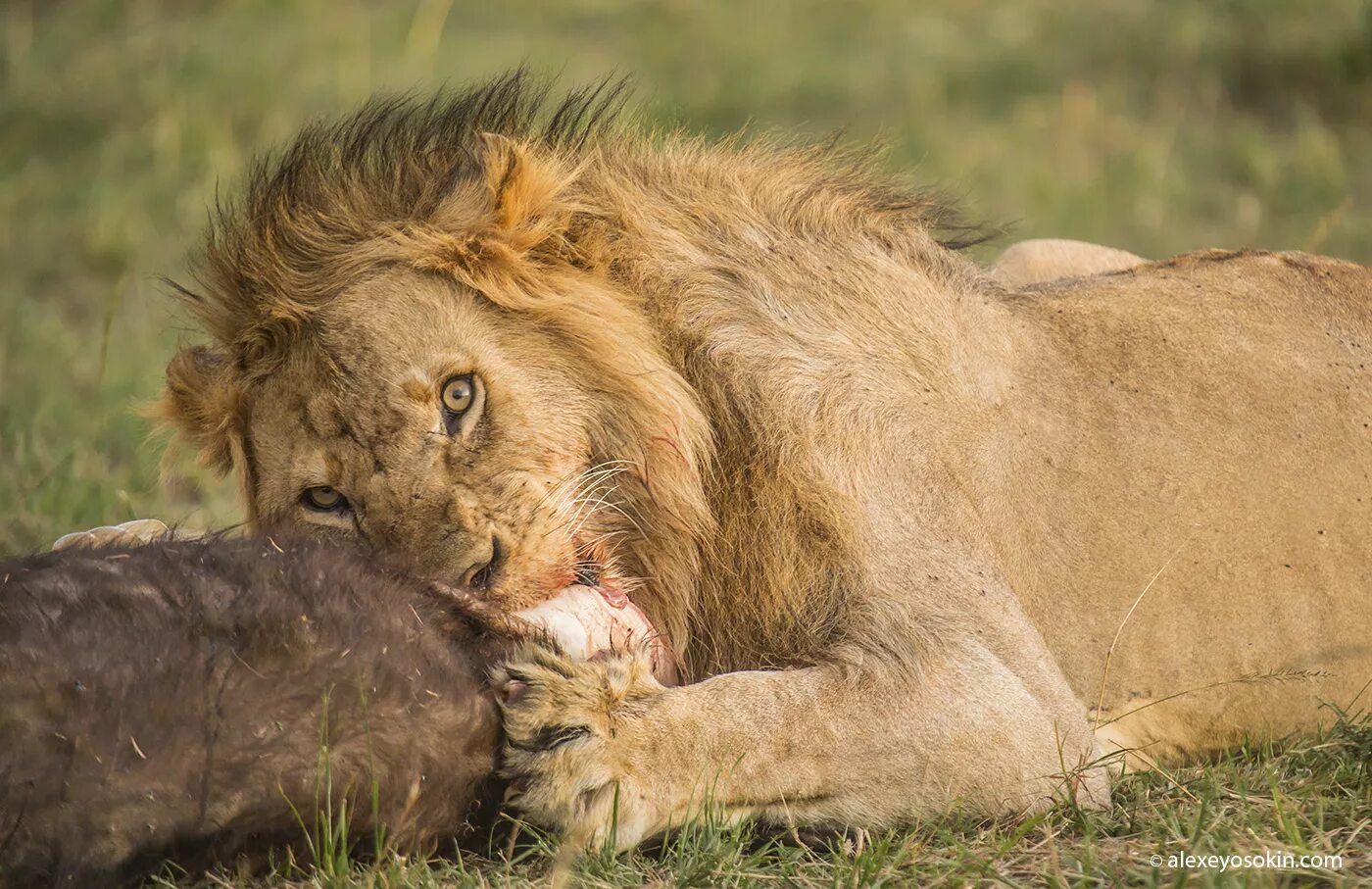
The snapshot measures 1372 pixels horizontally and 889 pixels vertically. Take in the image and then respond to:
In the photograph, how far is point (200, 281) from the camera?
11.3 feet

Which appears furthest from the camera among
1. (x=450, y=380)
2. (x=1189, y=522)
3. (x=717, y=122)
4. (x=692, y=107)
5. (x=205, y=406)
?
(x=692, y=107)

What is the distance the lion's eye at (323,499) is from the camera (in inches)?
121

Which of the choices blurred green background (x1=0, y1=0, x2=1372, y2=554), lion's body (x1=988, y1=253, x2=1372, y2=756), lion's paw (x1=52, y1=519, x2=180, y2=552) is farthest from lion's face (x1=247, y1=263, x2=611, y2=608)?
blurred green background (x1=0, y1=0, x2=1372, y2=554)

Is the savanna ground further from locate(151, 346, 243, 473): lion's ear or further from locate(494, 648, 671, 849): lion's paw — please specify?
locate(494, 648, 671, 849): lion's paw

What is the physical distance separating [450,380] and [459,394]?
34mm

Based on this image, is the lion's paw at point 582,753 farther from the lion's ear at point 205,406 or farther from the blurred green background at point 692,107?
the blurred green background at point 692,107

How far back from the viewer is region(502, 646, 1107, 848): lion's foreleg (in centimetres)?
257

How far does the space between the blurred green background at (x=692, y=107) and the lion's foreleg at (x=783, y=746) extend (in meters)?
2.61

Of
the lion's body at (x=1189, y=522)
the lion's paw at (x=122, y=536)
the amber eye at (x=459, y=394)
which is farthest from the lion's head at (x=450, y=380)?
the lion's body at (x=1189, y=522)

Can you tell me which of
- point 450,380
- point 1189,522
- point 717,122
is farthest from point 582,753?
point 717,122

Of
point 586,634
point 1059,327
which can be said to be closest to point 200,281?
point 586,634

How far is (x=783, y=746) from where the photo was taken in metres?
2.66

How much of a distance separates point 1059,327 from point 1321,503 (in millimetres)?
657

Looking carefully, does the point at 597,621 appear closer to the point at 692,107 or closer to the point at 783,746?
the point at 783,746
